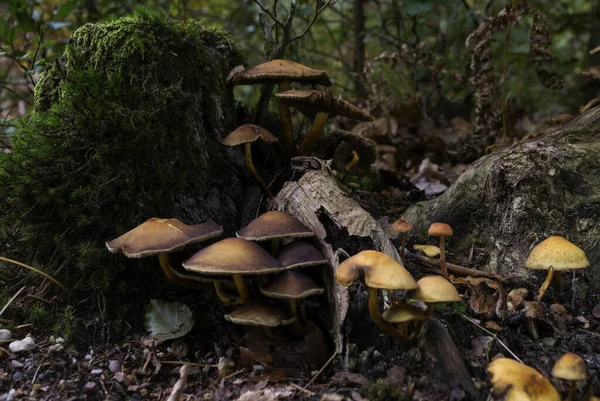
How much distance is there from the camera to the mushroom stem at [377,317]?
246 centimetres

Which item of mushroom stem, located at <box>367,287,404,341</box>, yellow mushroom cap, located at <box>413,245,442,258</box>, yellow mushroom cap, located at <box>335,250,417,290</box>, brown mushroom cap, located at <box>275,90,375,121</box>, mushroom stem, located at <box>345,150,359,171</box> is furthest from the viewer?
mushroom stem, located at <box>345,150,359,171</box>

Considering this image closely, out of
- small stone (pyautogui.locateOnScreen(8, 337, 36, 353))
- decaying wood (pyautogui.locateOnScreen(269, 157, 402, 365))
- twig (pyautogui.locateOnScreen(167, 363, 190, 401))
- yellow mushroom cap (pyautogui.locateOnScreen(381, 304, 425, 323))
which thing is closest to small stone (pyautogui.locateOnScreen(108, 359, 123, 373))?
twig (pyautogui.locateOnScreen(167, 363, 190, 401))

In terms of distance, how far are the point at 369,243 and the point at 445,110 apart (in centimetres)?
583

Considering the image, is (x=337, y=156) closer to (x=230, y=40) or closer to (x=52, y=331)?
(x=230, y=40)

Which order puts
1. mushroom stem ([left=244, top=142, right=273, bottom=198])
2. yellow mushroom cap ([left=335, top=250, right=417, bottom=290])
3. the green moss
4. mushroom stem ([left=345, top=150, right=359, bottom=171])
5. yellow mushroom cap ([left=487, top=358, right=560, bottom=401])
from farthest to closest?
mushroom stem ([left=345, top=150, right=359, bottom=171]), mushroom stem ([left=244, top=142, right=273, bottom=198]), the green moss, yellow mushroom cap ([left=335, top=250, right=417, bottom=290]), yellow mushroom cap ([left=487, top=358, right=560, bottom=401])

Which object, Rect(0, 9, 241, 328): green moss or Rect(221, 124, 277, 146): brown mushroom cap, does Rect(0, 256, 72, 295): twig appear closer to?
Rect(0, 9, 241, 328): green moss

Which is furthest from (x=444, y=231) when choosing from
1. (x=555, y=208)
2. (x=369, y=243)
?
(x=555, y=208)

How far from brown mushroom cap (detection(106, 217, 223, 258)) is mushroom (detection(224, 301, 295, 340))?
496 mm

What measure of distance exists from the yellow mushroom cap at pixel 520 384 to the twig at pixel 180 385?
170 cm

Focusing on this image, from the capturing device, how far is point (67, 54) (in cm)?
361

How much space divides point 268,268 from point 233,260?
0.20 m

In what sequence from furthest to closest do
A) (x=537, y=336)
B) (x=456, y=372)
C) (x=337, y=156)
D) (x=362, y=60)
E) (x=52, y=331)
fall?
(x=362, y=60) < (x=337, y=156) < (x=52, y=331) < (x=537, y=336) < (x=456, y=372)

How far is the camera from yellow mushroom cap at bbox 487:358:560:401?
2.03 meters

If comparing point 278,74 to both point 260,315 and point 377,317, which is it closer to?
point 260,315
